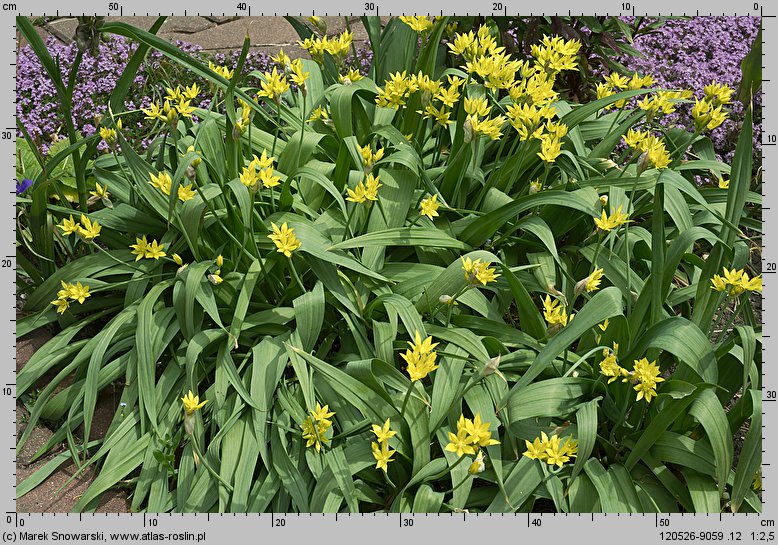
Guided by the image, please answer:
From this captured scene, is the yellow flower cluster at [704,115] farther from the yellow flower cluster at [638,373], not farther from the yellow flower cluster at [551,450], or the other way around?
the yellow flower cluster at [551,450]

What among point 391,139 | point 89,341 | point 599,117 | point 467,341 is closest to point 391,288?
point 467,341

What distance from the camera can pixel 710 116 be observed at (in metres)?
2.47

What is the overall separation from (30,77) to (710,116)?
128 inches

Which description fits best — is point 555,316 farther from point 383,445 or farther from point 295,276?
point 295,276

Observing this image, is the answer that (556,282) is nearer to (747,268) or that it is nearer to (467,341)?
(467,341)

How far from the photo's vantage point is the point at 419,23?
2787mm

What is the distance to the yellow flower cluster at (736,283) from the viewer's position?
2.05 m

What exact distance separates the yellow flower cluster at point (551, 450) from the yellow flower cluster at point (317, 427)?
0.54 m

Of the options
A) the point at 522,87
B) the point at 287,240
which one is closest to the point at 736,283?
the point at 522,87

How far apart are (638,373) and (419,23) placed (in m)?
1.53

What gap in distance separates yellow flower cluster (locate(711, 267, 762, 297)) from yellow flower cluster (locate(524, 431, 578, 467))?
1.97 ft

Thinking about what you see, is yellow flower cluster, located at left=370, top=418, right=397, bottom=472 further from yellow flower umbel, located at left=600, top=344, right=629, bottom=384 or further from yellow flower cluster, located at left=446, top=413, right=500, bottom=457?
yellow flower umbel, located at left=600, top=344, right=629, bottom=384

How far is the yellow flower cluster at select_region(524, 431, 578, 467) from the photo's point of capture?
6.41 ft

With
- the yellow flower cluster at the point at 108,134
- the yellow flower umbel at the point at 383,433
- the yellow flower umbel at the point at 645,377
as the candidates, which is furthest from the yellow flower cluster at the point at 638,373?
the yellow flower cluster at the point at 108,134
